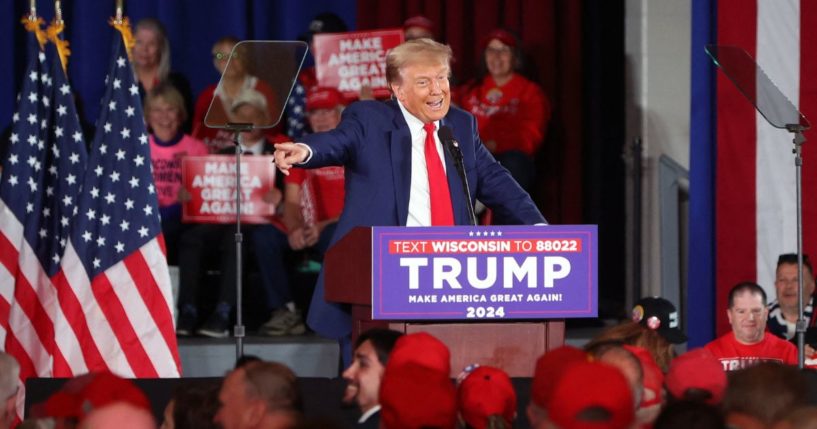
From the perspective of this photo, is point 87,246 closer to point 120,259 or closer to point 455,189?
A: point 120,259

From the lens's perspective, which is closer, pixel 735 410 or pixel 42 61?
pixel 735 410

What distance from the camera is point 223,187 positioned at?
860 centimetres

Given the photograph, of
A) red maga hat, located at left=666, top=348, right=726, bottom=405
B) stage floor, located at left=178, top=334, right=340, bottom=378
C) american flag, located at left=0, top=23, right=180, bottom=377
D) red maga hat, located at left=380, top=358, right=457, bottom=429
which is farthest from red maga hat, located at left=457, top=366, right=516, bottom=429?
stage floor, located at left=178, top=334, right=340, bottom=378

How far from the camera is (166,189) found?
29.0 feet

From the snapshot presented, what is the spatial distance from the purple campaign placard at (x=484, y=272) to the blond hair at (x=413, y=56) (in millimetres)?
876

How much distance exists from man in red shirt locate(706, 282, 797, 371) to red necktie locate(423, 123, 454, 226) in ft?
5.33

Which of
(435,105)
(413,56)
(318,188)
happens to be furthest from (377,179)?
(318,188)

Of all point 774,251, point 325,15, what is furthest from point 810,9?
point 325,15

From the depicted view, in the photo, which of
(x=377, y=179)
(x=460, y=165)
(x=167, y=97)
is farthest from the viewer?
(x=167, y=97)

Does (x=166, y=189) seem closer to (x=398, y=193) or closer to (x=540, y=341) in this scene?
(x=398, y=193)

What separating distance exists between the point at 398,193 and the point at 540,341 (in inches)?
30.1

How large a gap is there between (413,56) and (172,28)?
4679 mm

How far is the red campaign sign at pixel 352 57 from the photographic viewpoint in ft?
29.2

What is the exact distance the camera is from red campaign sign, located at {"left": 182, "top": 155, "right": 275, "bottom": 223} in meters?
8.55
